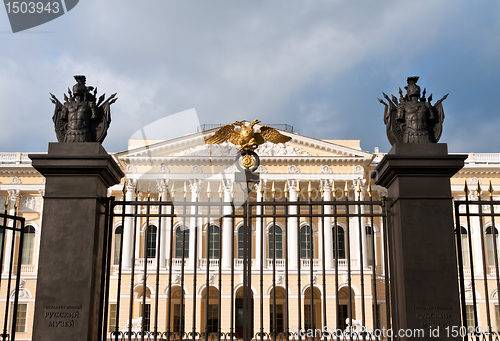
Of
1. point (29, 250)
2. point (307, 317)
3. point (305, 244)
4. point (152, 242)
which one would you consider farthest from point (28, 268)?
point (307, 317)

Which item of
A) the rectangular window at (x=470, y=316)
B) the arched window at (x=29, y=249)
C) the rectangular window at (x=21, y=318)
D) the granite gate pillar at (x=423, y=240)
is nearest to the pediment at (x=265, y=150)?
the arched window at (x=29, y=249)

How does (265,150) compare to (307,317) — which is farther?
(265,150)

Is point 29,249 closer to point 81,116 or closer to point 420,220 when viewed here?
point 81,116

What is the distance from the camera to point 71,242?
17.4ft

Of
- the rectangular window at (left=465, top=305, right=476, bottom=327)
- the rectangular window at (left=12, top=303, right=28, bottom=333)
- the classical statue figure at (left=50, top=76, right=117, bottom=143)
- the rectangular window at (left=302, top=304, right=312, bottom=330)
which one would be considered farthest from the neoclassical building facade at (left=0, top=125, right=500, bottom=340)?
the classical statue figure at (left=50, top=76, right=117, bottom=143)

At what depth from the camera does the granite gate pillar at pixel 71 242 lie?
16.7ft

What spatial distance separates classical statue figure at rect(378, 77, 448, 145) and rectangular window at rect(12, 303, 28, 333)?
1040 inches

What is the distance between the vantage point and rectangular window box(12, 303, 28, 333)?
87.8ft

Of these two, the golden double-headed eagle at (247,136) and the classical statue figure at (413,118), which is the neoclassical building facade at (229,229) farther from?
the classical statue figure at (413,118)

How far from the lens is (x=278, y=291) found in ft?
89.7

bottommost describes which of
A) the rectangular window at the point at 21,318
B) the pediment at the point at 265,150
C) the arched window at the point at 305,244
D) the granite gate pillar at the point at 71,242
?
the rectangular window at the point at 21,318

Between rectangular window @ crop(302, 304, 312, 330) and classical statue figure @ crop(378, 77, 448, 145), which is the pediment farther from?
classical statue figure @ crop(378, 77, 448, 145)

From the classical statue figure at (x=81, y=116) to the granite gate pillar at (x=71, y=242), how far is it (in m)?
0.19

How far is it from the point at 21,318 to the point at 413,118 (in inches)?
1096
